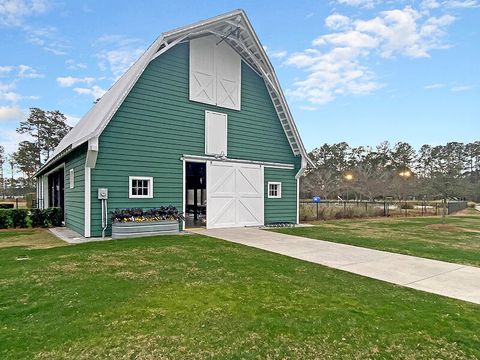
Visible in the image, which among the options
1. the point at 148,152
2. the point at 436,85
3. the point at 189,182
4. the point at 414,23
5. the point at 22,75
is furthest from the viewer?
the point at 22,75

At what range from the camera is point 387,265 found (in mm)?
6188

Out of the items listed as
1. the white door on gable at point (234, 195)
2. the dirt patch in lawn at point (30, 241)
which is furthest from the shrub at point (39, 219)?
the white door on gable at point (234, 195)

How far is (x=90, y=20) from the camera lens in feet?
45.3

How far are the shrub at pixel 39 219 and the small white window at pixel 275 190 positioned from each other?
30.2ft

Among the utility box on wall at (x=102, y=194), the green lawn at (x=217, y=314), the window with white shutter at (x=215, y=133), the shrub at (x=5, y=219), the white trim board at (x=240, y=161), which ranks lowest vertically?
the green lawn at (x=217, y=314)

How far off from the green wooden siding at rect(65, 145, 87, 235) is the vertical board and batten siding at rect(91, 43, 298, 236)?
667mm

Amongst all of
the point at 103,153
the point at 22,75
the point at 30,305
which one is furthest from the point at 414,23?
the point at 22,75

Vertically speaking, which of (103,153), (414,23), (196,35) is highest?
(414,23)

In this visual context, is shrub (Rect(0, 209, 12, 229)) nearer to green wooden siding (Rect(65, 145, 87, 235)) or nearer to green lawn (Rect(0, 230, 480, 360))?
green wooden siding (Rect(65, 145, 87, 235))

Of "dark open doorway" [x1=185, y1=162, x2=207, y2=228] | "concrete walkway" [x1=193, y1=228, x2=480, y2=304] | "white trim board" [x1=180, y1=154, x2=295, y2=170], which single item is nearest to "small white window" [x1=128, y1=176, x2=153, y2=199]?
"white trim board" [x1=180, y1=154, x2=295, y2=170]

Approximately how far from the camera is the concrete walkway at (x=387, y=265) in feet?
15.8

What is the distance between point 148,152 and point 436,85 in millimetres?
17185

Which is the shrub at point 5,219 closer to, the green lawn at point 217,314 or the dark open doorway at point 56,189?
the dark open doorway at point 56,189

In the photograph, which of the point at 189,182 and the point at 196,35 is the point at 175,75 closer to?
the point at 196,35
